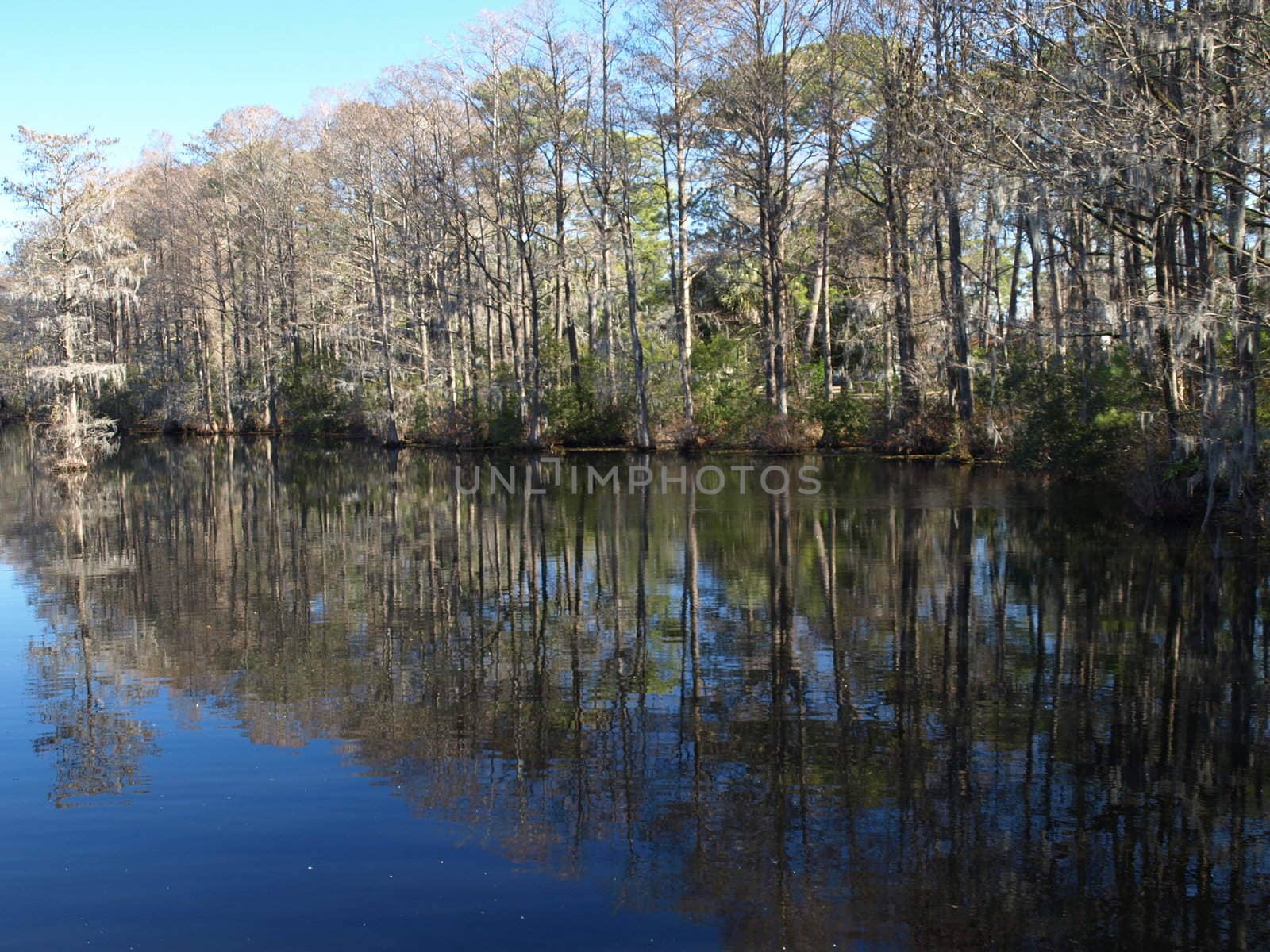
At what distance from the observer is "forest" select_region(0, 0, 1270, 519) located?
16.0 metres

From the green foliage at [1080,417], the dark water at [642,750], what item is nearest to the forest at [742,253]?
the green foliage at [1080,417]

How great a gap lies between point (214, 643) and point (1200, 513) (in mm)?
14385

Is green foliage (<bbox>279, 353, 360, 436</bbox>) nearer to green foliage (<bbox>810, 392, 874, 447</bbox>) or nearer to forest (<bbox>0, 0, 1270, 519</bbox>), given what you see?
forest (<bbox>0, 0, 1270, 519</bbox>)

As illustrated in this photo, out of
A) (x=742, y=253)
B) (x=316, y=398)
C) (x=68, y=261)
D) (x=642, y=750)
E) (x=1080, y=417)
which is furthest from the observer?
(x=316, y=398)

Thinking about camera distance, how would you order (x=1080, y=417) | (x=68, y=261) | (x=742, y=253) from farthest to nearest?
(x=742, y=253)
(x=68, y=261)
(x=1080, y=417)

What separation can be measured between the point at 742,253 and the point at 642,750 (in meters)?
29.8

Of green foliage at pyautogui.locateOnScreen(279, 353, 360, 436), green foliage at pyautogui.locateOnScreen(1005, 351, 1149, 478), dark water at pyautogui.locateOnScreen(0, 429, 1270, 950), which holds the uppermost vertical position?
green foliage at pyautogui.locateOnScreen(279, 353, 360, 436)

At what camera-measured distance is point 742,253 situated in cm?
3553

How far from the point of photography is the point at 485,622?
11.2 m

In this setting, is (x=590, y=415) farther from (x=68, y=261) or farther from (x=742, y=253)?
(x=68, y=261)

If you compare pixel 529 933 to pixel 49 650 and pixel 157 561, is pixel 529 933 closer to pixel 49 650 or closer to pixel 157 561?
pixel 49 650

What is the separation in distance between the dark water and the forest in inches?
217

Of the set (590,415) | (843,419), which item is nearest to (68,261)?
(590,415)

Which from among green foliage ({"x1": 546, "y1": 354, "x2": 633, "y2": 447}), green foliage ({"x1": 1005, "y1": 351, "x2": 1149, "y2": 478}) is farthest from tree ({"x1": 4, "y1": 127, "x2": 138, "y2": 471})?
green foliage ({"x1": 1005, "y1": 351, "x2": 1149, "y2": 478})
